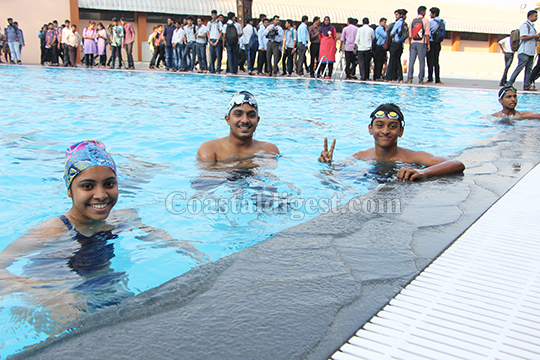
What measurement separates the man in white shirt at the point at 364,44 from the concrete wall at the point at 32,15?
64.7 ft

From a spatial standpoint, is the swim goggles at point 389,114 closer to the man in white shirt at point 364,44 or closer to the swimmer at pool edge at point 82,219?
the swimmer at pool edge at point 82,219

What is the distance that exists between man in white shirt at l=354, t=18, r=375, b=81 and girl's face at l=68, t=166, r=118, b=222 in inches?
535

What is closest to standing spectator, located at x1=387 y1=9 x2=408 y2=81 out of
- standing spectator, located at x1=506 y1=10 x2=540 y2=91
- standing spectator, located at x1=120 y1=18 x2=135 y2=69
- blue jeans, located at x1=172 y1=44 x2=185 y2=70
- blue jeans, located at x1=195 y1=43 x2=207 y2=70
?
standing spectator, located at x1=506 y1=10 x2=540 y2=91

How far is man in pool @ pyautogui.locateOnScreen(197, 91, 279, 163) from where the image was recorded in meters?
5.04

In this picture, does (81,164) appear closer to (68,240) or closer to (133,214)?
(68,240)

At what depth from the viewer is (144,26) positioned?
29906 mm

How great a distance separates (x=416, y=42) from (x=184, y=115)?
8.28m

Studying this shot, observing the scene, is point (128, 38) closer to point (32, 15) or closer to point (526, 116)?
point (32, 15)

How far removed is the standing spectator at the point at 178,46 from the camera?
1886cm

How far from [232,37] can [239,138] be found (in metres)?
12.5

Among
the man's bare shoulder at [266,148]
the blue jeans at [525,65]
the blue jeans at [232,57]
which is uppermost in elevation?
the blue jeans at [232,57]

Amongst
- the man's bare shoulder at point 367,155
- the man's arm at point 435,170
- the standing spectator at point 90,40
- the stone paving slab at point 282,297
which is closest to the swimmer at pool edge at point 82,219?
the stone paving slab at point 282,297

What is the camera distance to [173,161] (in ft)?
19.8

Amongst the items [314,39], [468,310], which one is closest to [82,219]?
[468,310]
